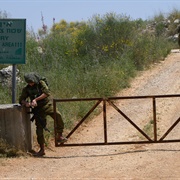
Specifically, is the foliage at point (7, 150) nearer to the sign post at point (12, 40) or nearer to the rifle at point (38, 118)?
the rifle at point (38, 118)

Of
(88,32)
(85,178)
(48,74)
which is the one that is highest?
(88,32)

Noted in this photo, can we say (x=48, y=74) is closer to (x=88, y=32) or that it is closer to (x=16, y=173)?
(x=88, y=32)

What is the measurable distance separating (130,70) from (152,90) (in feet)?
6.93

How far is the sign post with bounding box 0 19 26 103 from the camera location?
10.2 m

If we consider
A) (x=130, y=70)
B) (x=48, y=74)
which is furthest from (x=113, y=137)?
(x=130, y=70)

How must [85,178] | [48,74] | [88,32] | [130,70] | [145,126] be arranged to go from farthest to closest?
[88,32], [130,70], [48,74], [145,126], [85,178]

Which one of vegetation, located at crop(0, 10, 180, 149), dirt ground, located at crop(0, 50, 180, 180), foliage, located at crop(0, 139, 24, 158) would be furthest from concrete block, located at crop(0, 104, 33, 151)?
vegetation, located at crop(0, 10, 180, 149)

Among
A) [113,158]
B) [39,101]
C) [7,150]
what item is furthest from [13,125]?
[113,158]

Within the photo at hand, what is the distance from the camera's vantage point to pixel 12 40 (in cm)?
1020

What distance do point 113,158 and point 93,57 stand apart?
997cm

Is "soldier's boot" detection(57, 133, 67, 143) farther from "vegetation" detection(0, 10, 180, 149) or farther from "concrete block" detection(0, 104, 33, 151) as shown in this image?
"vegetation" detection(0, 10, 180, 149)

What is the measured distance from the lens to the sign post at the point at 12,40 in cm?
1016

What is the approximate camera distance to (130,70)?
18.5m

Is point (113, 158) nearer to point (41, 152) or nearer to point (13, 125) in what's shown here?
point (41, 152)
